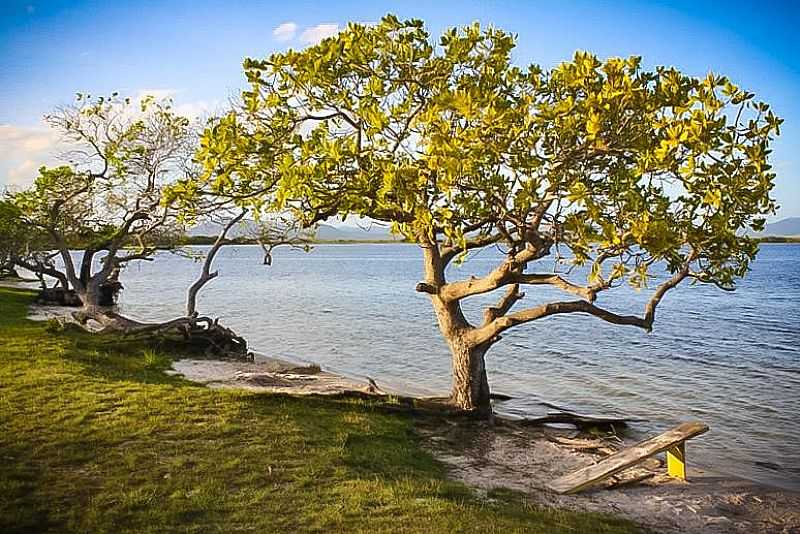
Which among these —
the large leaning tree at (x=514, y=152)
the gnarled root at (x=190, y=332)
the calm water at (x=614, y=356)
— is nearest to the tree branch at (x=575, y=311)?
the large leaning tree at (x=514, y=152)

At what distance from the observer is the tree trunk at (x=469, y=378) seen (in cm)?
1230

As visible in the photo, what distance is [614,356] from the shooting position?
25062mm

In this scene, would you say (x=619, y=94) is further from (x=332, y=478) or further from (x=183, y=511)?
(x=183, y=511)

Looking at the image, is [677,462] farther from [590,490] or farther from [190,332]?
[190,332]

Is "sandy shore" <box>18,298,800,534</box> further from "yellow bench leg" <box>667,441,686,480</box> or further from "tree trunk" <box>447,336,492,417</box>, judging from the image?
"tree trunk" <box>447,336,492,417</box>

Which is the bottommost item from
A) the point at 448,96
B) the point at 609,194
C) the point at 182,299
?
the point at 182,299

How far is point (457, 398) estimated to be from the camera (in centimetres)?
1270

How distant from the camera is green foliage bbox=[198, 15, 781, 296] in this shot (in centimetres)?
805

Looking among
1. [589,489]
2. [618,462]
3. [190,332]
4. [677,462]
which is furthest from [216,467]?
[190,332]

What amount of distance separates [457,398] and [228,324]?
22.3 m

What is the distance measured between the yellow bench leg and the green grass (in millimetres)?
2753

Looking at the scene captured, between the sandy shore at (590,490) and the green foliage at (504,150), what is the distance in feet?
9.57

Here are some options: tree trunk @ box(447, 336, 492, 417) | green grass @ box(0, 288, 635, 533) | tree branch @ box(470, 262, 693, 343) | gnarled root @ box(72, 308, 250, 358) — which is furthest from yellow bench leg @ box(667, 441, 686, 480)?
gnarled root @ box(72, 308, 250, 358)

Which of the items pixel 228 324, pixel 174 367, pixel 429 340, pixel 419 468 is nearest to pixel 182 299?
pixel 228 324
